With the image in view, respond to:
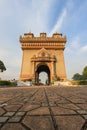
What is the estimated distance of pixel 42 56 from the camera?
Answer: 31844 mm

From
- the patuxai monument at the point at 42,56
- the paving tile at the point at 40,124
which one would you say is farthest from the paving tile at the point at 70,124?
the patuxai monument at the point at 42,56

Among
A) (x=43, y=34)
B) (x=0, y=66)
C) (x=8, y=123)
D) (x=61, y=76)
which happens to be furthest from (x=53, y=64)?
(x=8, y=123)

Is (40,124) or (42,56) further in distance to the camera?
(42,56)

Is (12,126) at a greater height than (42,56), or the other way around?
(42,56)

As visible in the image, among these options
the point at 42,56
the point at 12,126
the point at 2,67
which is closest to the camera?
the point at 12,126

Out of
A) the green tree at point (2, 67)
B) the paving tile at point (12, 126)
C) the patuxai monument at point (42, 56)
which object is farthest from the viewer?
the green tree at point (2, 67)

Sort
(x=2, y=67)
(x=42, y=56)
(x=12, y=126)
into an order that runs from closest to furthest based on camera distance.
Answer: (x=12, y=126), (x=42, y=56), (x=2, y=67)

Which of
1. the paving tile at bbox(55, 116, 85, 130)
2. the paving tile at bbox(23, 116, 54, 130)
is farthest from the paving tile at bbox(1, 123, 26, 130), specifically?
the paving tile at bbox(55, 116, 85, 130)

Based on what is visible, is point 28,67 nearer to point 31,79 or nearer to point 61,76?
point 31,79

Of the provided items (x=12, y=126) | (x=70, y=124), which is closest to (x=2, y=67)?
(x=12, y=126)

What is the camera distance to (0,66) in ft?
141

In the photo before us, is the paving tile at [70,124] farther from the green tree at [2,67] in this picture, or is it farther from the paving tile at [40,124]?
the green tree at [2,67]

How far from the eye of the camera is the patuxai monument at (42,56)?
31.7 metres

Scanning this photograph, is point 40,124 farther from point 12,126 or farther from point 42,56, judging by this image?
point 42,56
